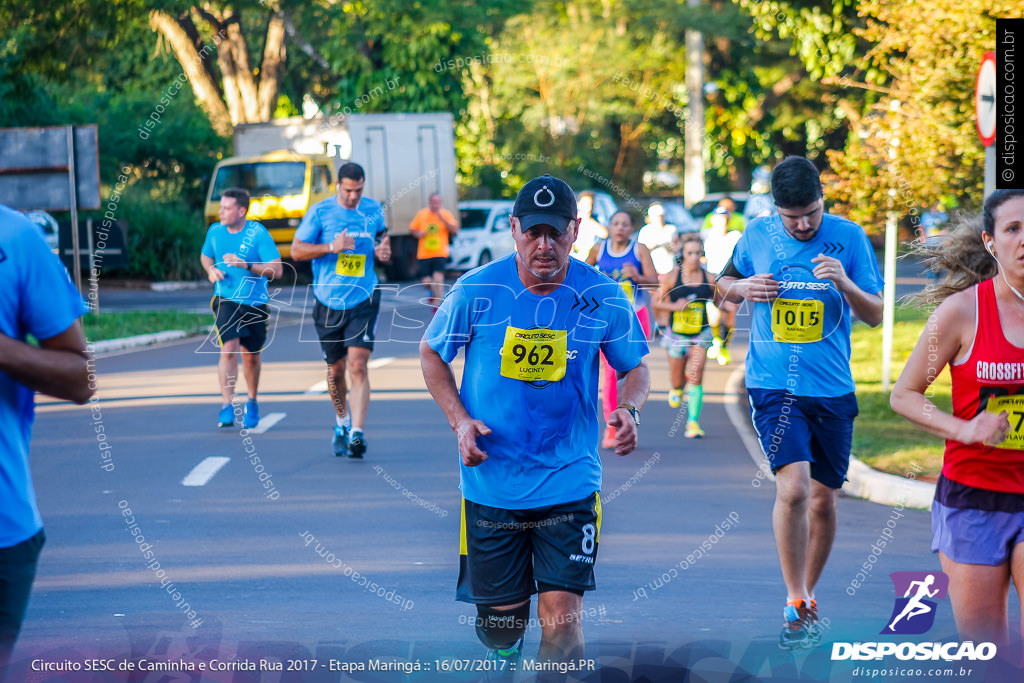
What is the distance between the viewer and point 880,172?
40.2 ft

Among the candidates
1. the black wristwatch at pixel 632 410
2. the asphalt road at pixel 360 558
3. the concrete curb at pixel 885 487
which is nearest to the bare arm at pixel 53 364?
the black wristwatch at pixel 632 410

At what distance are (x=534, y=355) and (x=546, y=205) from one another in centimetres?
48

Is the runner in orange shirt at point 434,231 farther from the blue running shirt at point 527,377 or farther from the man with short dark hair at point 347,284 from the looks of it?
the blue running shirt at point 527,377

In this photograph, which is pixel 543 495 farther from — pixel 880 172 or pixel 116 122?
pixel 116 122

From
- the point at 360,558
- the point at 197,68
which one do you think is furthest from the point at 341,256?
the point at 197,68

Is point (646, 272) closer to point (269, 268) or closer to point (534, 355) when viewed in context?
point (269, 268)

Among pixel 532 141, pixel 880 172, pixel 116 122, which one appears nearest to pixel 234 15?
pixel 116 122

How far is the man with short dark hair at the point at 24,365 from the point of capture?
3242 millimetres

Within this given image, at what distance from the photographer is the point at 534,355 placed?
4.41 meters

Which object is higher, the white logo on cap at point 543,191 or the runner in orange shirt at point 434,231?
the white logo on cap at point 543,191

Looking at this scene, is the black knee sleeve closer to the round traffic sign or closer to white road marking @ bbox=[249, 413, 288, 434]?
the round traffic sign

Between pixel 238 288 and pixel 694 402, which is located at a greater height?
pixel 238 288

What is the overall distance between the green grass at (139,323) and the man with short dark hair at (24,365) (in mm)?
16015

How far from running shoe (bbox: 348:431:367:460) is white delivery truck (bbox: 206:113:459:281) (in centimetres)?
1915
